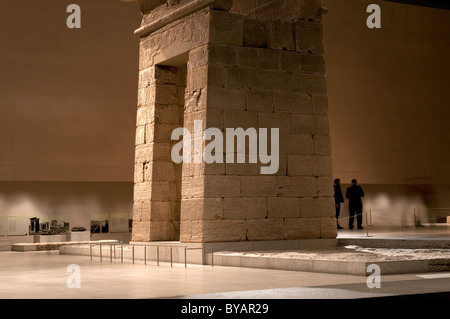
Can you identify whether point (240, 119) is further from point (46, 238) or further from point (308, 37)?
point (46, 238)

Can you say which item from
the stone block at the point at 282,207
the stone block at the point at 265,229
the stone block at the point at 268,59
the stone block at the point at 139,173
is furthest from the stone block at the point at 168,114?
the stone block at the point at 265,229

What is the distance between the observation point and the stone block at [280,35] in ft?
41.7

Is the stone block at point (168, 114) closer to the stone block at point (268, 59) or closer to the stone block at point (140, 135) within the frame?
the stone block at point (140, 135)

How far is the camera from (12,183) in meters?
20.6

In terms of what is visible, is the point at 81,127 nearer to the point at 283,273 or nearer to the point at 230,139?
the point at 230,139

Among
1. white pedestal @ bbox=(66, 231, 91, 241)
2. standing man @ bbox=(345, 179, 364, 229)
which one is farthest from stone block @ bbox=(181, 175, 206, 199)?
white pedestal @ bbox=(66, 231, 91, 241)

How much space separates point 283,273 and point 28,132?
13297 mm

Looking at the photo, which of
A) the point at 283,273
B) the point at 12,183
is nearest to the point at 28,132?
the point at 12,183

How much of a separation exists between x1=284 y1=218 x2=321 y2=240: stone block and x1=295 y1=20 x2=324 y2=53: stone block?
322 cm

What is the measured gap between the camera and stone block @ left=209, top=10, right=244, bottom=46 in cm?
1206

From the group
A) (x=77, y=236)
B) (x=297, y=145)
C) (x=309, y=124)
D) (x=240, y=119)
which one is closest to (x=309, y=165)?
(x=297, y=145)

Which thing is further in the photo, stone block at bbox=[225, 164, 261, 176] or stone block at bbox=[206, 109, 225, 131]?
stone block at bbox=[225, 164, 261, 176]

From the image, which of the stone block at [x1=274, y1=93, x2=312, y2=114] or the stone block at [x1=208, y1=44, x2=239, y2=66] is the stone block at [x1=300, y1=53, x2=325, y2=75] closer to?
the stone block at [x1=274, y1=93, x2=312, y2=114]

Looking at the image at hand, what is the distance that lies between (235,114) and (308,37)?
236 cm
